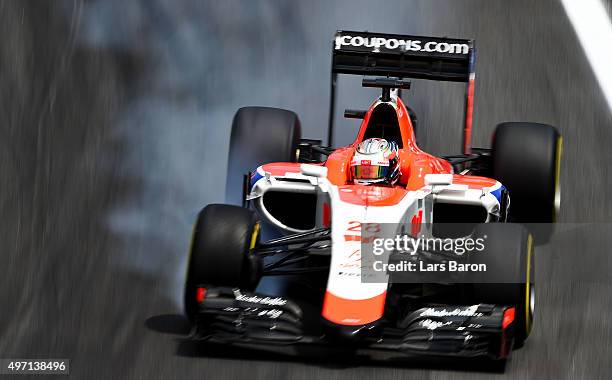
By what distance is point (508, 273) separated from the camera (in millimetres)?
9016

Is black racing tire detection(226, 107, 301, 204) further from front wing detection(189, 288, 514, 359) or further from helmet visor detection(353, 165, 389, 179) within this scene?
front wing detection(189, 288, 514, 359)

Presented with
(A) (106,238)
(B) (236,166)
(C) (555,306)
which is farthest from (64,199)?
(C) (555,306)

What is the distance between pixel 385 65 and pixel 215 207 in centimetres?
334

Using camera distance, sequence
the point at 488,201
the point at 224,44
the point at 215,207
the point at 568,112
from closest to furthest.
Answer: the point at 215,207, the point at 488,201, the point at 568,112, the point at 224,44

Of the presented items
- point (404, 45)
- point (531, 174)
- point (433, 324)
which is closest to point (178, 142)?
point (404, 45)

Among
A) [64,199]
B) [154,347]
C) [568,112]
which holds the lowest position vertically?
[154,347]

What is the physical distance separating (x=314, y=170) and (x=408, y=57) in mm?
2375

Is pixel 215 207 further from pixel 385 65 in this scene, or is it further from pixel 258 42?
pixel 258 42

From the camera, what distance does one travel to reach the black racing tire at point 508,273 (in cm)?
902

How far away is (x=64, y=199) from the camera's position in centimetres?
1213

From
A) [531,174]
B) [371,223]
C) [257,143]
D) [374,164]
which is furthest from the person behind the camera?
[257,143]

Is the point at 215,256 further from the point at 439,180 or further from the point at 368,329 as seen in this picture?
the point at 439,180

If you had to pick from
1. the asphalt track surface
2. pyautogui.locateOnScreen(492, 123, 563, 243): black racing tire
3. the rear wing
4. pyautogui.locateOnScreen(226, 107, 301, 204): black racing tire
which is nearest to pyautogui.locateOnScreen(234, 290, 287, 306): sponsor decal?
the asphalt track surface

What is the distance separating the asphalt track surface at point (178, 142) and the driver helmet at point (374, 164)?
1665mm
